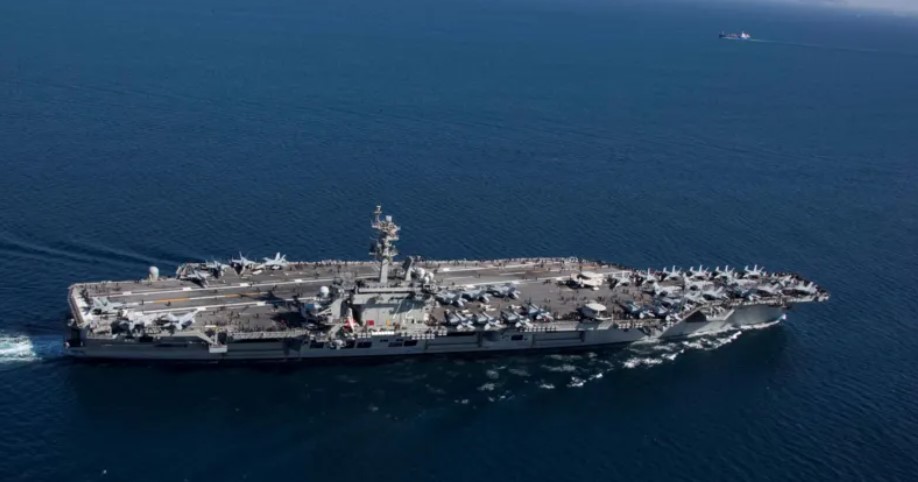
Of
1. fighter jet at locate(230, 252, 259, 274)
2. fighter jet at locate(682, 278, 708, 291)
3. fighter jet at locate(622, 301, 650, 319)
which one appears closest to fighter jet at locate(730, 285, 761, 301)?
fighter jet at locate(682, 278, 708, 291)

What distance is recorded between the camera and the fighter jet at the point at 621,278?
223 ft

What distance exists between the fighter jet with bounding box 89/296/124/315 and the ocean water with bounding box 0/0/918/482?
11.6 feet

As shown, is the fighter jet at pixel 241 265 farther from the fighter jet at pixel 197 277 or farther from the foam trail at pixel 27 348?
the foam trail at pixel 27 348

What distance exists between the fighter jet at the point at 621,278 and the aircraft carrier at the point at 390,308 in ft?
0.41

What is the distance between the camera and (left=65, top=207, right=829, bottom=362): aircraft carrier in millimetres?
55562

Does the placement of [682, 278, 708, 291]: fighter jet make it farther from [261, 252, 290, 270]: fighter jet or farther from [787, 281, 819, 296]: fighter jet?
[261, 252, 290, 270]: fighter jet

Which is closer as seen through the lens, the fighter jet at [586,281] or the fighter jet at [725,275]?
the fighter jet at [586,281]

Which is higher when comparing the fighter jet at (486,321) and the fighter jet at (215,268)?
the fighter jet at (215,268)

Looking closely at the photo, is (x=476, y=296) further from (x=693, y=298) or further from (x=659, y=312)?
(x=693, y=298)

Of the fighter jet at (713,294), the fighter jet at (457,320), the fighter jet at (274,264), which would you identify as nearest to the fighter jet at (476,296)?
the fighter jet at (457,320)

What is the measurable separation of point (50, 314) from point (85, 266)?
898 centimetres

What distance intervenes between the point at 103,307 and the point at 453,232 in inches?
1402

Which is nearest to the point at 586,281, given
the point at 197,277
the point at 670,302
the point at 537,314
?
the point at 670,302

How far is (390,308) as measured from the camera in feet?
193
